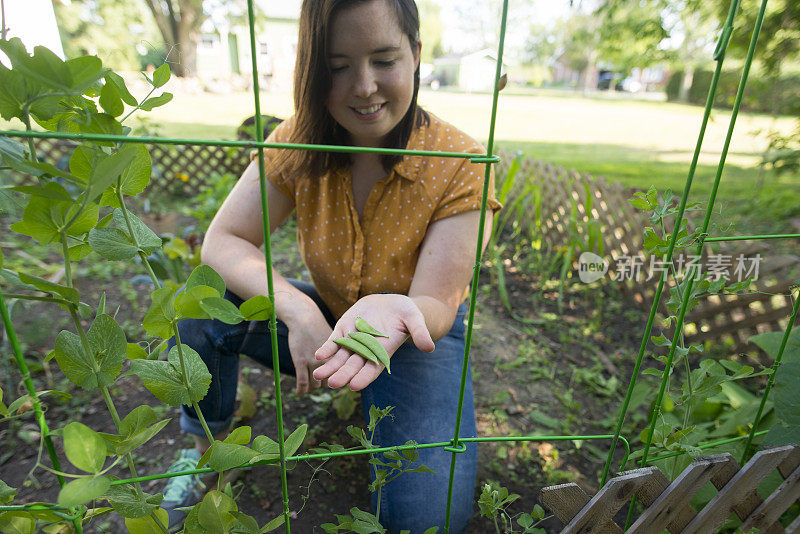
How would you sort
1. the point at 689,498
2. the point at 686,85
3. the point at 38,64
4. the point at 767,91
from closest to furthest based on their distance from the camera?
the point at 38,64 < the point at 689,498 < the point at 767,91 < the point at 686,85

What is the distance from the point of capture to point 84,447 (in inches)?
20.3

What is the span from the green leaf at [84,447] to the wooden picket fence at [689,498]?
634mm

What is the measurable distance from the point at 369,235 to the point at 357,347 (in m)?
0.64

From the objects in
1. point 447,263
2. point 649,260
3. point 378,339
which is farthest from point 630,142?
point 378,339

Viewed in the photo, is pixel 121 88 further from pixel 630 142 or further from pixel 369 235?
pixel 630 142

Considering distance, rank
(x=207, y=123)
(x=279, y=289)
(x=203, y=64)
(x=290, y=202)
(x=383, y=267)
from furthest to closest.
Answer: (x=203, y=64), (x=207, y=123), (x=290, y=202), (x=383, y=267), (x=279, y=289)

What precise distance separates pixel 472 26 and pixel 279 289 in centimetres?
2502

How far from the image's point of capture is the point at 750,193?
506 centimetres

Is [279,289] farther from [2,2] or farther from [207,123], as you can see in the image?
[207,123]

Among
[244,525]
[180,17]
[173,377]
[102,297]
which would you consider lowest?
[244,525]

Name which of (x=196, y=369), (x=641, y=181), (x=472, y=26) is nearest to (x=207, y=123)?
(x=641, y=181)

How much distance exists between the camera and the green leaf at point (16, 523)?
0.57 m

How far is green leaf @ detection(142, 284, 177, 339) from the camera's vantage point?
0.54m

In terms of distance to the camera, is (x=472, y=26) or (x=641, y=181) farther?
(x=472, y=26)
